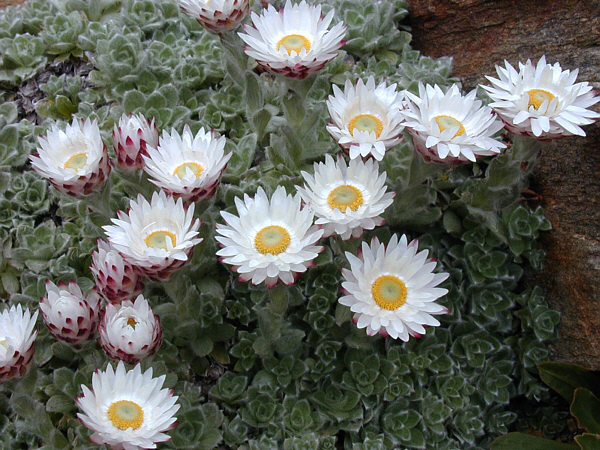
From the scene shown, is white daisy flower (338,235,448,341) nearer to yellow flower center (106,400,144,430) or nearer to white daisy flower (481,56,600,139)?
white daisy flower (481,56,600,139)

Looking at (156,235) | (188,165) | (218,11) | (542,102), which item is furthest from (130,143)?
(542,102)

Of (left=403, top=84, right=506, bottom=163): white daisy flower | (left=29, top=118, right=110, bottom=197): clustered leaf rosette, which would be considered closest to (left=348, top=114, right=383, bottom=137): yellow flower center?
(left=403, top=84, right=506, bottom=163): white daisy flower

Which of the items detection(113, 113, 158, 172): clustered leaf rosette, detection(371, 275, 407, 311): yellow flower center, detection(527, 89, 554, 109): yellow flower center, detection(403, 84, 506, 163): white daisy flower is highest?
detection(527, 89, 554, 109): yellow flower center

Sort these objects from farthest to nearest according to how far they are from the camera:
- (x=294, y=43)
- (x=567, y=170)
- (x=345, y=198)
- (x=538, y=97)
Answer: (x=567, y=170) < (x=294, y=43) < (x=538, y=97) < (x=345, y=198)

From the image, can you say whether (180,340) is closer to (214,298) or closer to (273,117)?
(214,298)

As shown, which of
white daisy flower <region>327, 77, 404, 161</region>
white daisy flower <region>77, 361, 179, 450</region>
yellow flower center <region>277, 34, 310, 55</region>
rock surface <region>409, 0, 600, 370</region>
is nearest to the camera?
white daisy flower <region>77, 361, 179, 450</region>

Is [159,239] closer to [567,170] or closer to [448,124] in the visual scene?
[448,124]
